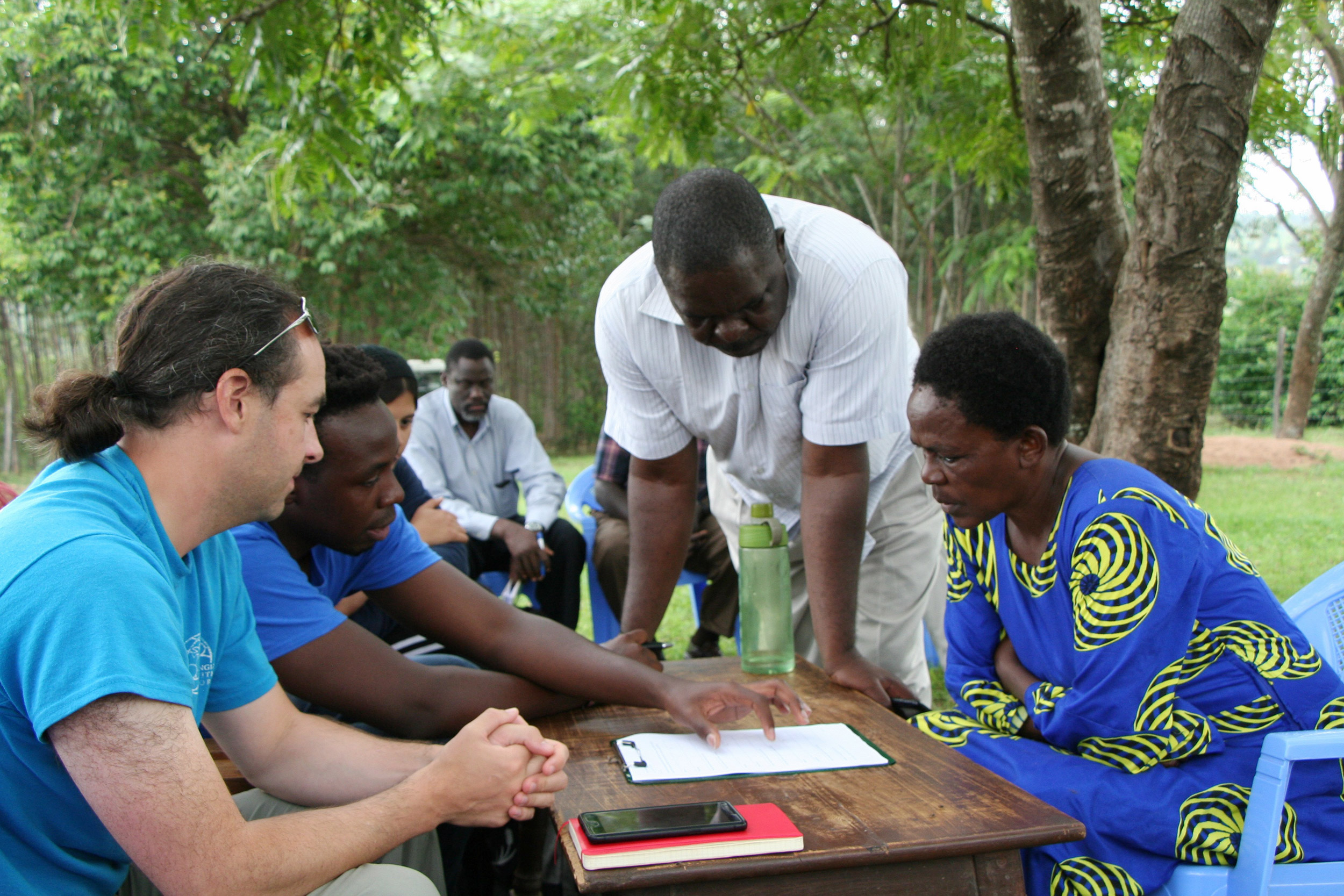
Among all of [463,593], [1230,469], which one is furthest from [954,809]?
[1230,469]

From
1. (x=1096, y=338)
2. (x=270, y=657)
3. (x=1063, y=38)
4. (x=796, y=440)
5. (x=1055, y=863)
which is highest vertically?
(x=1063, y=38)

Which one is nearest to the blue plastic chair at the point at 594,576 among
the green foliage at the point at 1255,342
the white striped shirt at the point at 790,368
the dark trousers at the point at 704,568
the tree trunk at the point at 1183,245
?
the dark trousers at the point at 704,568

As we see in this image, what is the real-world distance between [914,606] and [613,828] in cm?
193

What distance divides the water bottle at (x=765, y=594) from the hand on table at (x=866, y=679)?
130mm

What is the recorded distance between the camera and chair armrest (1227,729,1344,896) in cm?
163

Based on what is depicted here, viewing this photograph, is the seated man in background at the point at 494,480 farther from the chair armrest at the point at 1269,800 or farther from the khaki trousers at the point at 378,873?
the chair armrest at the point at 1269,800

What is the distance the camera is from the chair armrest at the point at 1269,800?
1626 mm

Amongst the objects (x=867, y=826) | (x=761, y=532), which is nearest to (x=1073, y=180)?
(x=761, y=532)

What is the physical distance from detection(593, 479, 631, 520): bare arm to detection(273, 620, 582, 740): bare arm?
2.54m

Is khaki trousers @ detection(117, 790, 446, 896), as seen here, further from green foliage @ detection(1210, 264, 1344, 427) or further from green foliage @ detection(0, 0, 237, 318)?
green foliage @ detection(1210, 264, 1344, 427)

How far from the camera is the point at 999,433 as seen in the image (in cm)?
197

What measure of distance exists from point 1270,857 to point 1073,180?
2071 millimetres

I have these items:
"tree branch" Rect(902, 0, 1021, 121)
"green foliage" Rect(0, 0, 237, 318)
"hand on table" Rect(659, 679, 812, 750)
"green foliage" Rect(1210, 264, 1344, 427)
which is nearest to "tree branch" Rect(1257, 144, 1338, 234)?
"green foliage" Rect(1210, 264, 1344, 427)

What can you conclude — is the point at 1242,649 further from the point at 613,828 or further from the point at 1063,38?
the point at 1063,38
